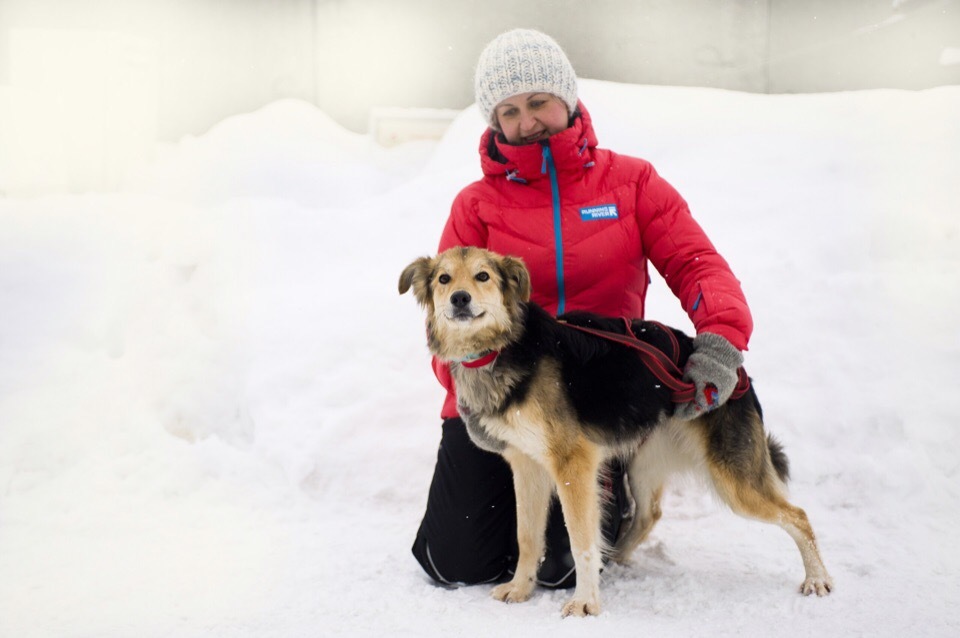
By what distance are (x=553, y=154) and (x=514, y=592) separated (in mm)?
1291

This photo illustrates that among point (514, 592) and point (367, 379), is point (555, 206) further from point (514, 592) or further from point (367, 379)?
point (367, 379)

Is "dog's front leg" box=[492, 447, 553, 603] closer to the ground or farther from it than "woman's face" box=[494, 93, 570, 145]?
closer to the ground

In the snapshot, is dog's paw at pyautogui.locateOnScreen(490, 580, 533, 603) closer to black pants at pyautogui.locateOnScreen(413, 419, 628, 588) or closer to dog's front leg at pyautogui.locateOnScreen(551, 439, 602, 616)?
black pants at pyautogui.locateOnScreen(413, 419, 628, 588)

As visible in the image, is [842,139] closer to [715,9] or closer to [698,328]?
[715,9]

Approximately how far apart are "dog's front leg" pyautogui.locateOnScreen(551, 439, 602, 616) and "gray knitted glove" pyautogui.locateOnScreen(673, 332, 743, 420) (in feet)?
1.11

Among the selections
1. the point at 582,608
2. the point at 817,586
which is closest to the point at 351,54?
the point at 582,608

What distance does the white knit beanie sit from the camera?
86.5 inches

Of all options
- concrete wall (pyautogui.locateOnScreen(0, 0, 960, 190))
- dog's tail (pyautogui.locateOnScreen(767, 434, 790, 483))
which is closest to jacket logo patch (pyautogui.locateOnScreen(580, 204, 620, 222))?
dog's tail (pyautogui.locateOnScreen(767, 434, 790, 483))

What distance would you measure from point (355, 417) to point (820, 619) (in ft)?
6.38

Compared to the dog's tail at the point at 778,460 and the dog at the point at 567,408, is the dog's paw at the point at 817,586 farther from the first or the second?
the dog's tail at the point at 778,460

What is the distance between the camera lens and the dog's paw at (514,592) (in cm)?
207

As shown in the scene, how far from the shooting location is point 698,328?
2.06m

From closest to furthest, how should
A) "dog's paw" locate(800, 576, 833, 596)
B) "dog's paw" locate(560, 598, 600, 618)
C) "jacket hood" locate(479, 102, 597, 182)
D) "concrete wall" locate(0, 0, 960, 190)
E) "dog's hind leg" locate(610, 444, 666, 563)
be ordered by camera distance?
"dog's paw" locate(560, 598, 600, 618) → "dog's paw" locate(800, 576, 833, 596) → "jacket hood" locate(479, 102, 597, 182) → "dog's hind leg" locate(610, 444, 666, 563) → "concrete wall" locate(0, 0, 960, 190)

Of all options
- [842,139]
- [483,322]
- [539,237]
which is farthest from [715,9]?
[483,322]
